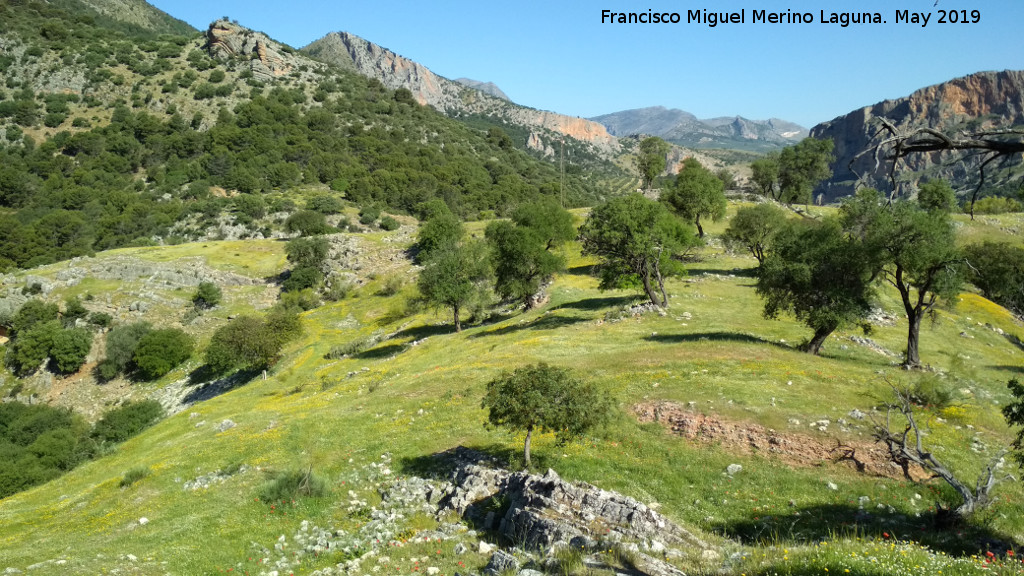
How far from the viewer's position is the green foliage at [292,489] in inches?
912

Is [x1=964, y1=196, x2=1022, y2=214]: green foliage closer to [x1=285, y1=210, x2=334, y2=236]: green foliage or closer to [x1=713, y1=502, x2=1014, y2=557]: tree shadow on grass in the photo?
[x1=713, y1=502, x2=1014, y2=557]: tree shadow on grass

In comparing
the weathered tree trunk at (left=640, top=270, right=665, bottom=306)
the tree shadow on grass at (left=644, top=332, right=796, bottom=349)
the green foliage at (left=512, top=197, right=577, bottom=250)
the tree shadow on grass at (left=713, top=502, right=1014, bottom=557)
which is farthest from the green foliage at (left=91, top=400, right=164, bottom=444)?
the tree shadow on grass at (left=713, top=502, right=1014, bottom=557)

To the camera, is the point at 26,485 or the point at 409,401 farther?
the point at 26,485

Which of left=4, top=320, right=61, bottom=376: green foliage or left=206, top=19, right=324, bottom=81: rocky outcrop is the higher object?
left=206, top=19, right=324, bottom=81: rocky outcrop

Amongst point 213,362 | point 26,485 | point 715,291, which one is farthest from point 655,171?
point 26,485

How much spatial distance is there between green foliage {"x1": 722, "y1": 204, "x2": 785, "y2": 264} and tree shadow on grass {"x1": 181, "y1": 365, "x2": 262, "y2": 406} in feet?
191

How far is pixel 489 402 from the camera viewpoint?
2230 cm

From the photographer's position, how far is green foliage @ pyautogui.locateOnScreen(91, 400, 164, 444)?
170 ft

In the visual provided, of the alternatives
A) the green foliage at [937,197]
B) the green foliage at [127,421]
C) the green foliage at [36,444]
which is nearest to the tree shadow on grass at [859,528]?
the green foliage at [36,444]

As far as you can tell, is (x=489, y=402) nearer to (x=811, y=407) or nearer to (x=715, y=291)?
(x=811, y=407)

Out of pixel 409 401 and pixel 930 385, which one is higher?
pixel 930 385

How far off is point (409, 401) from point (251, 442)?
9257 mm

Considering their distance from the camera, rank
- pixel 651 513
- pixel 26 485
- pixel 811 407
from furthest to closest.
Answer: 1. pixel 26 485
2. pixel 811 407
3. pixel 651 513

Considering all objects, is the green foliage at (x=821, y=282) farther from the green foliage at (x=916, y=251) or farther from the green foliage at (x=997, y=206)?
the green foliage at (x=997, y=206)
